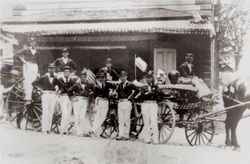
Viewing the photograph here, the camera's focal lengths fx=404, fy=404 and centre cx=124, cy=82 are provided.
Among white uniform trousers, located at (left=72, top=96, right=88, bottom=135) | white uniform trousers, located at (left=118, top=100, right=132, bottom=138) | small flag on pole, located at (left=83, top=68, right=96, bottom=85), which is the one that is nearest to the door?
white uniform trousers, located at (left=118, top=100, right=132, bottom=138)

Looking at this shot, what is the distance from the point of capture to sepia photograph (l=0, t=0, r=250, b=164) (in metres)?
4.07

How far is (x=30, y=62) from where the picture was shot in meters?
4.62

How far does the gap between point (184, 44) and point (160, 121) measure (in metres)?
0.86

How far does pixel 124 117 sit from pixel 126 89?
1.02 feet

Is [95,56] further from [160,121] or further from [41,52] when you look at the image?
[160,121]

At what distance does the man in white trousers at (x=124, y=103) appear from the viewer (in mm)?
4328

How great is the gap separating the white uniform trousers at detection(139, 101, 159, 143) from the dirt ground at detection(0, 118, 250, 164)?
97 millimetres

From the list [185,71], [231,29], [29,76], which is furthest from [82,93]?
[231,29]

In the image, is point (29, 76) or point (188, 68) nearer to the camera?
point (188, 68)

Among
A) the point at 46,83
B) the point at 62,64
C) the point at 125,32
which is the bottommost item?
the point at 46,83

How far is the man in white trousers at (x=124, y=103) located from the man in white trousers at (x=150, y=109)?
0.45ft

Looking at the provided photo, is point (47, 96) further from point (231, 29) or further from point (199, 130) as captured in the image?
point (231, 29)

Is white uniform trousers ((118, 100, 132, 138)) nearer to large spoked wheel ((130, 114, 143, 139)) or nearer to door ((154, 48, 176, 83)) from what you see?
large spoked wheel ((130, 114, 143, 139))

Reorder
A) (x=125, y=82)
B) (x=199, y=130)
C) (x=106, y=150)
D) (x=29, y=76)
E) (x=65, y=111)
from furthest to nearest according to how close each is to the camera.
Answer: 1. (x=29, y=76)
2. (x=65, y=111)
3. (x=125, y=82)
4. (x=106, y=150)
5. (x=199, y=130)
